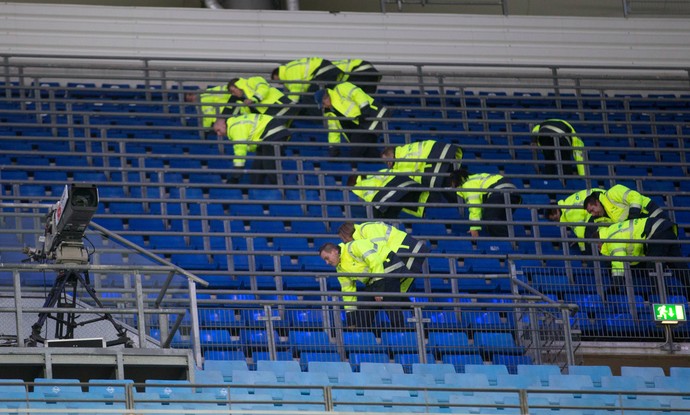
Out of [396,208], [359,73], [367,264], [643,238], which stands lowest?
[367,264]

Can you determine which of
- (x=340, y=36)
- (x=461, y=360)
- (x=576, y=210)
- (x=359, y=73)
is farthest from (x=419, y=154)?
(x=461, y=360)

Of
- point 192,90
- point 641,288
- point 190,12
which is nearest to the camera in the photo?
point 641,288

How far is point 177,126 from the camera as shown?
58.9 ft

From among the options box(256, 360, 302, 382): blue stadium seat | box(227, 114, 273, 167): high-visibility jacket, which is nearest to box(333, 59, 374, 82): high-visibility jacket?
box(227, 114, 273, 167): high-visibility jacket

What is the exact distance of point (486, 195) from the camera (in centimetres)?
1708

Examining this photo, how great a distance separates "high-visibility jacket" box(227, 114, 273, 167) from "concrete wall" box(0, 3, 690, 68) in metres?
2.42

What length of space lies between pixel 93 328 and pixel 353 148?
21.7ft

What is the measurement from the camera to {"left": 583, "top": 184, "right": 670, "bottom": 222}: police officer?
16.6 metres

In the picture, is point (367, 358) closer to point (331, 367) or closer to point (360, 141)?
point (331, 367)

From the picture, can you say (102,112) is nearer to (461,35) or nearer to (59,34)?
(59,34)

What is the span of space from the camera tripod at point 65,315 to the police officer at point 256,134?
17.7ft

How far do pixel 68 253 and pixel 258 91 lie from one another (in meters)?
6.74

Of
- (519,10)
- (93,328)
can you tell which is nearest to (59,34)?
(519,10)

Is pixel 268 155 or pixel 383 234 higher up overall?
pixel 268 155
